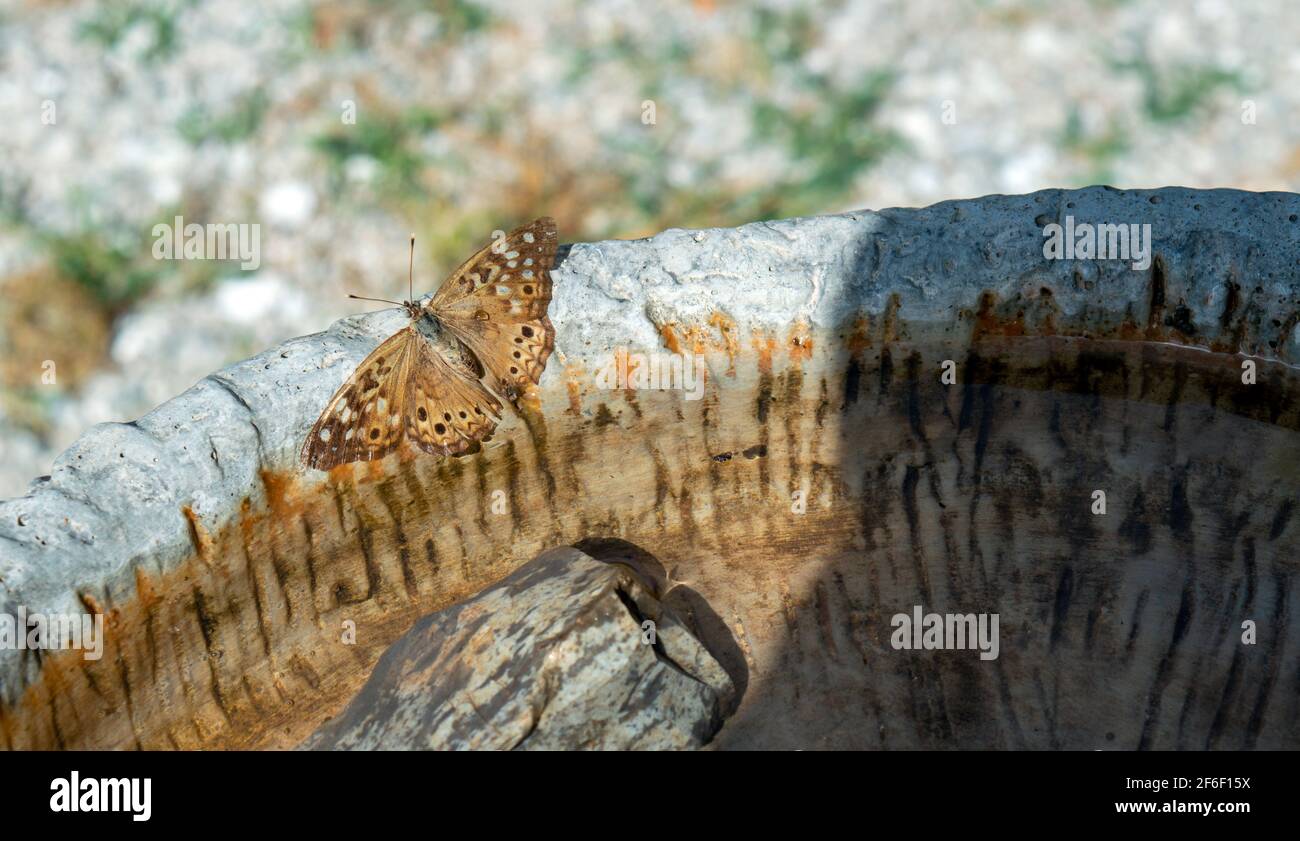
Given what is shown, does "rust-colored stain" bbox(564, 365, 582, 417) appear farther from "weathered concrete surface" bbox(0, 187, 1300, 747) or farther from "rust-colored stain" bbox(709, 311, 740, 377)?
"rust-colored stain" bbox(709, 311, 740, 377)

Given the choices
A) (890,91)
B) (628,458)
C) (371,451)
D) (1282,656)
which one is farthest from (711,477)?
(890,91)

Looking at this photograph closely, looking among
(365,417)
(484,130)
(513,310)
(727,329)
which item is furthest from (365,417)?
(484,130)

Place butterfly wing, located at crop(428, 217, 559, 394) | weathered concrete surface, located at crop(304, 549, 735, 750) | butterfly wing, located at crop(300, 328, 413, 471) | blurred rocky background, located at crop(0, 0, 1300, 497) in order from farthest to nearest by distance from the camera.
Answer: blurred rocky background, located at crop(0, 0, 1300, 497), butterfly wing, located at crop(428, 217, 559, 394), butterfly wing, located at crop(300, 328, 413, 471), weathered concrete surface, located at crop(304, 549, 735, 750)

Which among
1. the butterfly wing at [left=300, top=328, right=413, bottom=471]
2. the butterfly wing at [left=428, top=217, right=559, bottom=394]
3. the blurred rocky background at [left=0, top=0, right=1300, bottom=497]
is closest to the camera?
the butterfly wing at [left=300, top=328, right=413, bottom=471]

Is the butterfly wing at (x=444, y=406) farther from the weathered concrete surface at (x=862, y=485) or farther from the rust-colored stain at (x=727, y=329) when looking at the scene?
the rust-colored stain at (x=727, y=329)

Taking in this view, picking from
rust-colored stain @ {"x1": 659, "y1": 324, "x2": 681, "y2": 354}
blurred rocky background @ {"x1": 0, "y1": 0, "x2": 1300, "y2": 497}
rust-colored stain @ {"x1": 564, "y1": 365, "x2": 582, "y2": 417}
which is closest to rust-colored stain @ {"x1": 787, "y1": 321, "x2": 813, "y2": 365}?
rust-colored stain @ {"x1": 659, "y1": 324, "x2": 681, "y2": 354}
